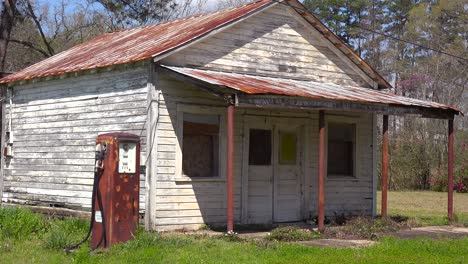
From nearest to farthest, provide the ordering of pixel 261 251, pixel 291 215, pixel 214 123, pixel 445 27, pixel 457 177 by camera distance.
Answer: pixel 261 251
pixel 214 123
pixel 291 215
pixel 457 177
pixel 445 27

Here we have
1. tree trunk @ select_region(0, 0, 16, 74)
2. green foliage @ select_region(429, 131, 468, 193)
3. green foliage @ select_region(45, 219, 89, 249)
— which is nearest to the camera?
green foliage @ select_region(45, 219, 89, 249)

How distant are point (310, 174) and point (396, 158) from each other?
17.2m

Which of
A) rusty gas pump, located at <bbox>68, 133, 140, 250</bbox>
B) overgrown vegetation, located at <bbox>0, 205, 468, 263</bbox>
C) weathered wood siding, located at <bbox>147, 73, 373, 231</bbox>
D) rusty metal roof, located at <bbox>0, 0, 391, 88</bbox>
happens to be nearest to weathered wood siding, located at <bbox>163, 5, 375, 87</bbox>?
rusty metal roof, located at <bbox>0, 0, 391, 88</bbox>

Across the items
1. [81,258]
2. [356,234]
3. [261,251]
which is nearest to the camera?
[81,258]

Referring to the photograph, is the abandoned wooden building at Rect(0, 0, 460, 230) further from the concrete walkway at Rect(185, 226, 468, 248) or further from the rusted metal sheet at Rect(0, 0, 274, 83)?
the concrete walkway at Rect(185, 226, 468, 248)

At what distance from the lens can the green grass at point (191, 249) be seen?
1009 cm

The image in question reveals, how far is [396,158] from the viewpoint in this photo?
32.5m

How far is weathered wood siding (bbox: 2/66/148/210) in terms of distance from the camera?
1429 cm

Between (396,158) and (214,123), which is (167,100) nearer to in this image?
(214,123)

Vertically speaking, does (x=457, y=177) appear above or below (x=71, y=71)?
below

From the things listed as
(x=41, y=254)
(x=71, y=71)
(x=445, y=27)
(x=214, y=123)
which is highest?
(x=445, y=27)

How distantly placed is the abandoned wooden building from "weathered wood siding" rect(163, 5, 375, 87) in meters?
0.03

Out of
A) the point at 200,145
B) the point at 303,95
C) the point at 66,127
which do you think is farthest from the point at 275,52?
the point at 66,127

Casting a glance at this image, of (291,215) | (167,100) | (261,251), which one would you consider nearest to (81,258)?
(261,251)
